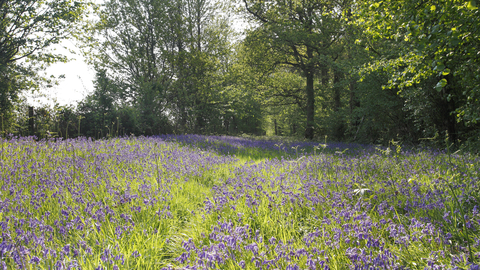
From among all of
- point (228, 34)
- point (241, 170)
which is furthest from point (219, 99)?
point (241, 170)

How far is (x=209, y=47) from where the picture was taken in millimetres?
20188

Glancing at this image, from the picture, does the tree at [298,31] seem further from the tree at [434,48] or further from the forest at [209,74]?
the tree at [434,48]

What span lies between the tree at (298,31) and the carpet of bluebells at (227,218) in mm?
11628

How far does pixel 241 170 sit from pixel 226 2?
19719mm

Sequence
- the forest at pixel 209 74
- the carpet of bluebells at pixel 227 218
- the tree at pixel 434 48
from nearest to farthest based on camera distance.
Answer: the carpet of bluebells at pixel 227 218 → the tree at pixel 434 48 → the forest at pixel 209 74

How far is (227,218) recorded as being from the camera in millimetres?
3305

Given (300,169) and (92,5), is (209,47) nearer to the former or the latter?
(92,5)

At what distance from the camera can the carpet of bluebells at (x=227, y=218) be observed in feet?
7.00

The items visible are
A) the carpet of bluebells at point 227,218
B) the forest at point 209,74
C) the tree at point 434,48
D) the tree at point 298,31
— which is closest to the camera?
the carpet of bluebells at point 227,218

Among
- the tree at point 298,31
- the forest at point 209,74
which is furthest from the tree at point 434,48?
the tree at point 298,31

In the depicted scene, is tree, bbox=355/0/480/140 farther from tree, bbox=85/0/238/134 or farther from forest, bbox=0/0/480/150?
tree, bbox=85/0/238/134

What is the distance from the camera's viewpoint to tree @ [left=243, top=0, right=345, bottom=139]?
14945mm

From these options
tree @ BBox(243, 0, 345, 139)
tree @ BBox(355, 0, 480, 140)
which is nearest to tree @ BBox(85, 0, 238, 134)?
tree @ BBox(243, 0, 345, 139)

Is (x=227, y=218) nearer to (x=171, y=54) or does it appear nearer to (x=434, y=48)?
(x=434, y=48)
